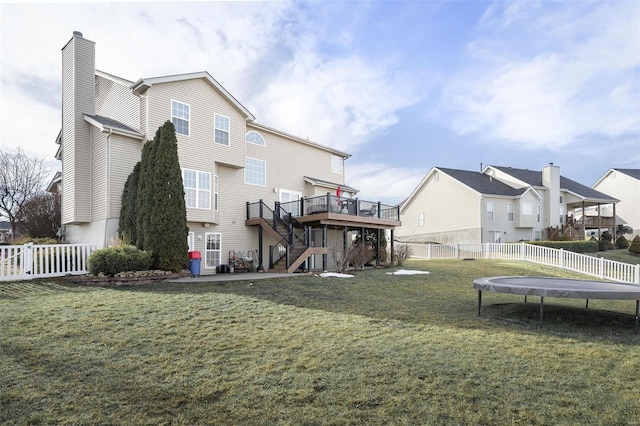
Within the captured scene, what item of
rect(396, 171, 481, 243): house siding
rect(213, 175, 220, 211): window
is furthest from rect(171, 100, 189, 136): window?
rect(396, 171, 481, 243): house siding

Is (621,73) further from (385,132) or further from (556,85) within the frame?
(385,132)

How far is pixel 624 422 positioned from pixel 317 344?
11.9 feet

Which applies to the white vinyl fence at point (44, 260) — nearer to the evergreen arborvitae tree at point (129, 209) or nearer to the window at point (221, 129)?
the evergreen arborvitae tree at point (129, 209)

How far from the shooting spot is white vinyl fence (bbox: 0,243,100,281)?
11.0m

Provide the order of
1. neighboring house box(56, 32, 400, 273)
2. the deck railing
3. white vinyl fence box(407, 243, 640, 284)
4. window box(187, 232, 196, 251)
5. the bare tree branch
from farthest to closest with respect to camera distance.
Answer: the bare tree branch < the deck railing < white vinyl fence box(407, 243, 640, 284) < window box(187, 232, 196, 251) < neighboring house box(56, 32, 400, 273)

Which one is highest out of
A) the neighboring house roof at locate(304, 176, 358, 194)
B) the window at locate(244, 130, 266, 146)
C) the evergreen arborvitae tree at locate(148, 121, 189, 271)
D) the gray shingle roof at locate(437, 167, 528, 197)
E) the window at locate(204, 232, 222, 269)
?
the window at locate(244, 130, 266, 146)

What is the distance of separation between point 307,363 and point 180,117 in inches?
539

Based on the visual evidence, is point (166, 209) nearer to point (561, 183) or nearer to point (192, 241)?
point (192, 241)

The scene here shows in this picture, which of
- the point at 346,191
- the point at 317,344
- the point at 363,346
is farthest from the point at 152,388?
the point at 346,191

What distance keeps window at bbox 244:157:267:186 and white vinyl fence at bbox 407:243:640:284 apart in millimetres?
13296

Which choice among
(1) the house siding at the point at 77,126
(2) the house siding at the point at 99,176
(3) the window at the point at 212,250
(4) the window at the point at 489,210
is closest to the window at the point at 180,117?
(2) the house siding at the point at 99,176

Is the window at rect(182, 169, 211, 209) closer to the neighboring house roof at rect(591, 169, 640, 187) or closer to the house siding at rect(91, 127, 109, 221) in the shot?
the house siding at rect(91, 127, 109, 221)

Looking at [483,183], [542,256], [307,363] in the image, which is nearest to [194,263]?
[307,363]

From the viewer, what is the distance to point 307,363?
4848 mm
